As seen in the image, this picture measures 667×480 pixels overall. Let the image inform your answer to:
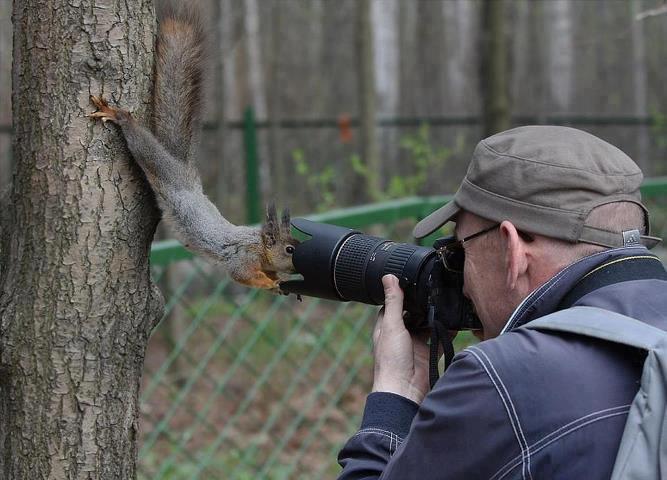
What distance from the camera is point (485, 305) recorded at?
1.53m

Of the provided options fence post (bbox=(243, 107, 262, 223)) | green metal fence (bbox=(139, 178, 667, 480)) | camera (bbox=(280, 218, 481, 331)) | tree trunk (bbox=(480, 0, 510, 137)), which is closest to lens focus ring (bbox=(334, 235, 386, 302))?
camera (bbox=(280, 218, 481, 331))

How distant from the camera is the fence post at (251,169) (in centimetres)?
692

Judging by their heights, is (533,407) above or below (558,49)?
below

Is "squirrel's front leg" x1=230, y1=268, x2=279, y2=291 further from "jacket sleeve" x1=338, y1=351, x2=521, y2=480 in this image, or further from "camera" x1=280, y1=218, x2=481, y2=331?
"jacket sleeve" x1=338, y1=351, x2=521, y2=480

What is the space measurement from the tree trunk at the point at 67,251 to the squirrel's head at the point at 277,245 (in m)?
0.59

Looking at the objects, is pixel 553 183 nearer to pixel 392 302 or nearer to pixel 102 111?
pixel 392 302

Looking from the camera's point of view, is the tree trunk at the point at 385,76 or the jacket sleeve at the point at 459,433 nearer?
the jacket sleeve at the point at 459,433

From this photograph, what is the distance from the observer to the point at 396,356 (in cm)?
161

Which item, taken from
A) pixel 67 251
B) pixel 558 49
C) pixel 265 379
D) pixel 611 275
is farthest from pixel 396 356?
pixel 558 49

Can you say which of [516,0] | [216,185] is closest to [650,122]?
[516,0]

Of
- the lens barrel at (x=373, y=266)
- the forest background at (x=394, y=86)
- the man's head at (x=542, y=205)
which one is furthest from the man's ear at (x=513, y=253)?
the forest background at (x=394, y=86)

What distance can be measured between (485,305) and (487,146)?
27cm

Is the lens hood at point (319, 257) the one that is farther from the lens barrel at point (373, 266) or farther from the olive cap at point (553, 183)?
the olive cap at point (553, 183)

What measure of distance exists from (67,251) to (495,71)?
151 inches
